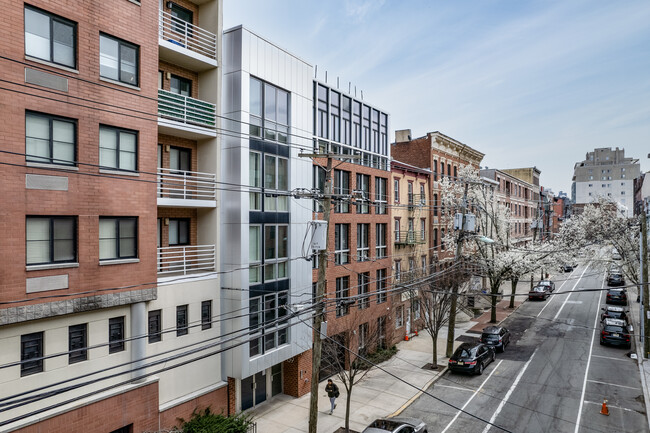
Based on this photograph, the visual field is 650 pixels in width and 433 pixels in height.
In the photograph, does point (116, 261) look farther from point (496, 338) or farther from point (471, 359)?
point (496, 338)

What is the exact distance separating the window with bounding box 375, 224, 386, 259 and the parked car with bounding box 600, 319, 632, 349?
49.7 feet

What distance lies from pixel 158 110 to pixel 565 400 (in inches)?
841

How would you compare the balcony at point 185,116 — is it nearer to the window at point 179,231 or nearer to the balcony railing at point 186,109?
the balcony railing at point 186,109

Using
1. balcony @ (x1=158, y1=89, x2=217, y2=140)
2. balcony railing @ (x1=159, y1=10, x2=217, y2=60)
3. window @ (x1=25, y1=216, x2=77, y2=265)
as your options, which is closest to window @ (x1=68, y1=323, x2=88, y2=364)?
window @ (x1=25, y1=216, x2=77, y2=265)

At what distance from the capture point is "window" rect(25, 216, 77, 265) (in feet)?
39.4

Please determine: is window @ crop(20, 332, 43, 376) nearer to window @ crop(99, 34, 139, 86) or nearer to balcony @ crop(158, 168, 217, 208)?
balcony @ crop(158, 168, 217, 208)

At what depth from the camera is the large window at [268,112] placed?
1814 cm

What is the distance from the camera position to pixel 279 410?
19172 millimetres

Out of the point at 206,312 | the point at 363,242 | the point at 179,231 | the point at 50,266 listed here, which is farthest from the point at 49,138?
the point at 363,242

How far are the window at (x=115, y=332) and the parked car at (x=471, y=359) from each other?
1705cm

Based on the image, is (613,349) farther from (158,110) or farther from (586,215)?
(586,215)

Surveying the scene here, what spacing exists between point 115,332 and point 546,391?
63.5 feet

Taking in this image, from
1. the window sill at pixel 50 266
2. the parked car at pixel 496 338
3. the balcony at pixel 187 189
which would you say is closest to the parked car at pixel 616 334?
the parked car at pixel 496 338

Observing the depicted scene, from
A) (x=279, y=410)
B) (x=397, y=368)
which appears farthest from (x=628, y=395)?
(x=279, y=410)
